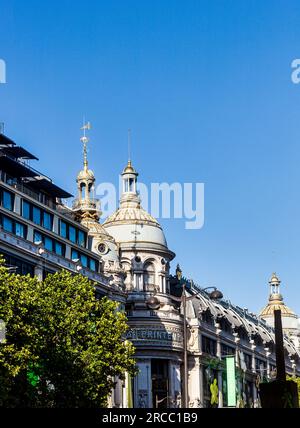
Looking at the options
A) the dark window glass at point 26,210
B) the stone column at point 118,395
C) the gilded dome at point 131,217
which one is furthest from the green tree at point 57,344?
the gilded dome at point 131,217

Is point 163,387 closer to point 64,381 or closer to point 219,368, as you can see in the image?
point 219,368

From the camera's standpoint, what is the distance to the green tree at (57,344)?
6022 centimetres

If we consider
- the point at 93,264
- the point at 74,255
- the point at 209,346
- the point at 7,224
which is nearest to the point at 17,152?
the point at 7,224

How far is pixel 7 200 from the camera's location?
8131 centimetres

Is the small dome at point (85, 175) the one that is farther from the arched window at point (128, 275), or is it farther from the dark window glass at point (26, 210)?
the dark window glass at point (26, 210)

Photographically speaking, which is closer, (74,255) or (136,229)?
(74,255)

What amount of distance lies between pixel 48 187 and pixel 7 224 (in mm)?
14184

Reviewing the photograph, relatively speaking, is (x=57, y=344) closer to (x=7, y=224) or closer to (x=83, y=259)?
(x=7, y=224)

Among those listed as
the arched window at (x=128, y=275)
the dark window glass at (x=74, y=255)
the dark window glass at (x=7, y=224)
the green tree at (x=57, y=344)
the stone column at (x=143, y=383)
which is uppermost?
the arched window at (x=128, y=275)

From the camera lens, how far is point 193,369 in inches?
4857

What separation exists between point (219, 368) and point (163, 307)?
19.6 m

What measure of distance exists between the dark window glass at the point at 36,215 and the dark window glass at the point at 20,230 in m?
3.37

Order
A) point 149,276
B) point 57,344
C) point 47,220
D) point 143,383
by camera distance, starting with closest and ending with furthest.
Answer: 1. point 57,344
2. point 47,220
3. point 143,383
4. point 149,276

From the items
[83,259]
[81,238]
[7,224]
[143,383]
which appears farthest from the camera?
[143,383]
